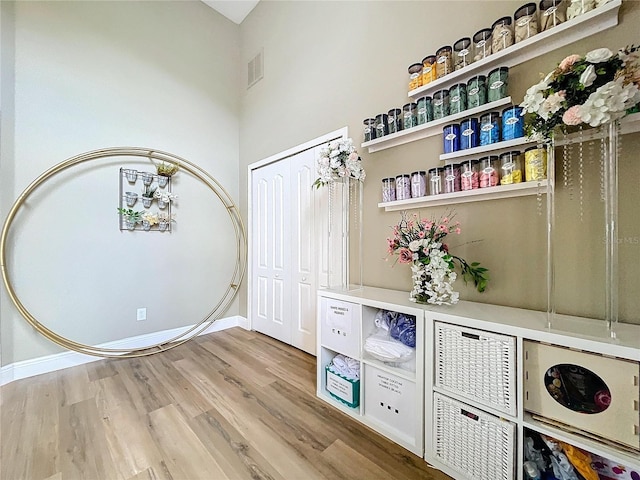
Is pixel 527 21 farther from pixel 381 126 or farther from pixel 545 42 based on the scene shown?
pixel 381 126

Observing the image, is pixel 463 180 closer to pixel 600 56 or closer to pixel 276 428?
pixel 600 56

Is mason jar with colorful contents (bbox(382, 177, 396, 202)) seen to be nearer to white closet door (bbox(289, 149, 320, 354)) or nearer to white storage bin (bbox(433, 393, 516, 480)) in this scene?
white closet door (bbox(289, 149, 320, 354))

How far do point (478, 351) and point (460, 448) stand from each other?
499 mm

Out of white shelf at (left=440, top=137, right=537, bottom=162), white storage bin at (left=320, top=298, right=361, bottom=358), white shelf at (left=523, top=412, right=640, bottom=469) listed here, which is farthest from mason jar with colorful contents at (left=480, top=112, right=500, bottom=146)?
white shelf at (left=523, top=412, right=640, bottom=469)

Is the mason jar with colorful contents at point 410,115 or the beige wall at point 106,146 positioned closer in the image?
the mason jar with colorful contents at point 410,115

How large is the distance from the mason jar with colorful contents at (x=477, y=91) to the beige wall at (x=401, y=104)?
0.49ft

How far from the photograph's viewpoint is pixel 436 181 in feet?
5.68

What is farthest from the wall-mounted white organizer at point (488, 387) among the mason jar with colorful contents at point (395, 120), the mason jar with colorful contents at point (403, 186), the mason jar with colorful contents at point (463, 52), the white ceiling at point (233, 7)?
the white ceiling at point (233, 7)

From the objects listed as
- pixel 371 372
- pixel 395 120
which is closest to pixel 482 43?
pixel 395 120

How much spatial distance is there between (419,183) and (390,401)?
1387mm

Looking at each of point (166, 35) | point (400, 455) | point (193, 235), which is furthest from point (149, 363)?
point (166, 35)

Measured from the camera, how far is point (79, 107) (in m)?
2.58

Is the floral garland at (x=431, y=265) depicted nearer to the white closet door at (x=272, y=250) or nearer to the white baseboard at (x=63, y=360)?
the white closet door at (x=272, y=250)

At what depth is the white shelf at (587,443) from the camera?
0.92 m
